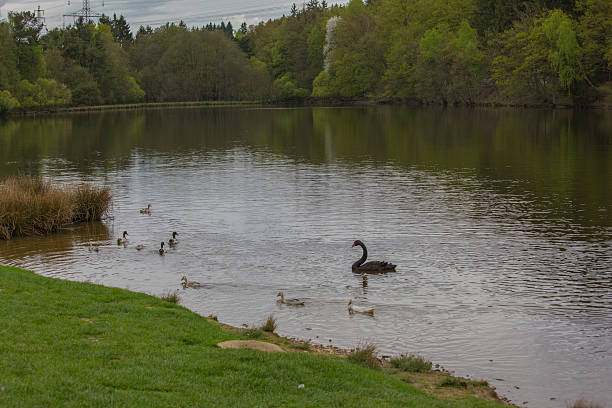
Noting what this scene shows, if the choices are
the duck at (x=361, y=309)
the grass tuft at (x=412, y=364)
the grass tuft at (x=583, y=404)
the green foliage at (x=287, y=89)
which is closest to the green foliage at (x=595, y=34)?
the duck at (x=361, y=309)

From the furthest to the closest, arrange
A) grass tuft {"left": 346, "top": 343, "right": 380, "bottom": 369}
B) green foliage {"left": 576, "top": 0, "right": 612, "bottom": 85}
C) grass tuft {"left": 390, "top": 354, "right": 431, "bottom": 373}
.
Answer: green foliage {"left": 576, "top": 0, "right": 612, "bottom": 85} < grass tuft {"left": 390, "top": 354, "right": 431, "bottom": 373} < grass tuft {"left": 346, "top": 343, "right": 380, "bottom": 369}

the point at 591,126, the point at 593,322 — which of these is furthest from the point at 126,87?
the point at 593,322

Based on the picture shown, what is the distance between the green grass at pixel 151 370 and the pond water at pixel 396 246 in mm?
3991

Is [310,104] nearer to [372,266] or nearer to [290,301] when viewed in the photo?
[372,266]

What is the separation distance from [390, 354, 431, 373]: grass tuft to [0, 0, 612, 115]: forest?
277 ft

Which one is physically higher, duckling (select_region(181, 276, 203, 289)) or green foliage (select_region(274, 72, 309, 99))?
green foliage (select_region(274, 72, 309, 99))

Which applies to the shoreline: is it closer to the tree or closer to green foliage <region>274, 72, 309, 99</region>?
green foliage <region>274, 72, 309, 99</region>

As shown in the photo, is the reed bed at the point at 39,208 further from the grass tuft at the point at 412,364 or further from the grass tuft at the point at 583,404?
the grass tuft at the point at 583,404

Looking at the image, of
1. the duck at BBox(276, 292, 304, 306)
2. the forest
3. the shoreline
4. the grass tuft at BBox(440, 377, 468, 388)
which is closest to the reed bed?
the duck at BBox(276, 292, 304, 306)

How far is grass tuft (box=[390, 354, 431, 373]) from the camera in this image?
1320cm

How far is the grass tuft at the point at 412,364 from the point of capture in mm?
13203

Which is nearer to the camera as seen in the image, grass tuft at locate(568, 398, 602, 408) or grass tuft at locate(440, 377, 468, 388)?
grass tuft at locate(568, 398, 602, 408)

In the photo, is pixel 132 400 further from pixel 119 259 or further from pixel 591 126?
pixel 591 126

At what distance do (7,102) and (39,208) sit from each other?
308 feet
